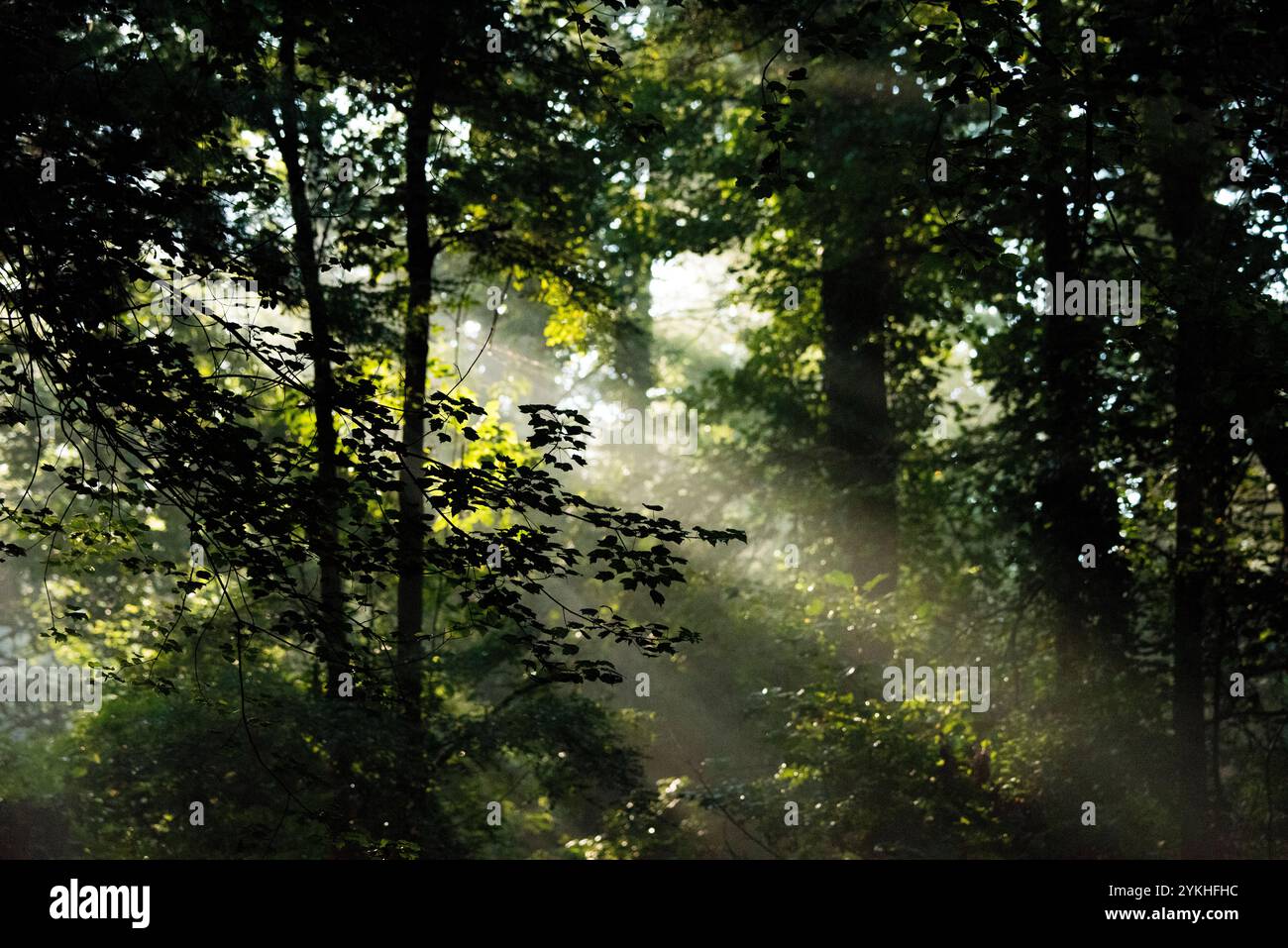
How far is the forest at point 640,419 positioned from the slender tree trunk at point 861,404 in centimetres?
7

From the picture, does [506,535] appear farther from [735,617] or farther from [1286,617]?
[735,617]

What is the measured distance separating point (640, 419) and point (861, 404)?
4.81 m

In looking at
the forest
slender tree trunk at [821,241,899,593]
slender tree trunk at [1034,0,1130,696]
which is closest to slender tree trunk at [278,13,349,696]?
the forest

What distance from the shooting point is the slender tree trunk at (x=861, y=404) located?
16438mm

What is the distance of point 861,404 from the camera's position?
56.3ft

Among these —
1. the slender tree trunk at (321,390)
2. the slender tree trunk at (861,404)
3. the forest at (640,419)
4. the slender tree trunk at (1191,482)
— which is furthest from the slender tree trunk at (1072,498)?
the slender tree trunk at (321,390)

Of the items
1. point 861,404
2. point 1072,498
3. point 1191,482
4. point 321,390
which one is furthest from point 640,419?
point 321,390

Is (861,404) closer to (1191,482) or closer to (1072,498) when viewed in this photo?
(1072,498)

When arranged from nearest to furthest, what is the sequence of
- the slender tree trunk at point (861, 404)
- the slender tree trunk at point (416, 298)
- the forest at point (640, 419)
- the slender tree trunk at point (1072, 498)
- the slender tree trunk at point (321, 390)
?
the forest at point (640, 419) → the slender tree trunk at point (321, 390) → the slender tree trunk at point (416, 298) → the slender tree trunk at point (1072, 498) → the slender tree trunk at point (861, 404)

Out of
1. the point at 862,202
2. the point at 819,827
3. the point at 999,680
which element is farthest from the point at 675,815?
the point at 862,202

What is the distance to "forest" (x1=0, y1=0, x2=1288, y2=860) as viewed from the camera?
17.2 feet

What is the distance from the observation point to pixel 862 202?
15.5 m

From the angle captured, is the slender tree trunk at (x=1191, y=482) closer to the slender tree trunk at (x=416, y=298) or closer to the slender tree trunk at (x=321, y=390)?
the slender tree trunk at (x=416, y=298)

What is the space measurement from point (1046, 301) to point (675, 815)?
853 centimetres
